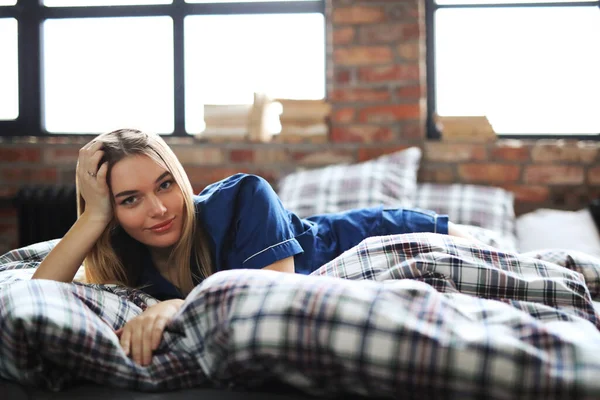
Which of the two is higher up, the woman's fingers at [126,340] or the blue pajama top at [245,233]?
the blue pajama top at [245,233]

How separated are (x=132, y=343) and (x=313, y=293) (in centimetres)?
34

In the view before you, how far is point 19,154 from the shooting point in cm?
313

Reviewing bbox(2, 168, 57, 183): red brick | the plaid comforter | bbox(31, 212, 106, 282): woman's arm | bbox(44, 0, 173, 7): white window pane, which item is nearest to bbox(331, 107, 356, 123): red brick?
bbox(44, 0, 173, 7): white window pane

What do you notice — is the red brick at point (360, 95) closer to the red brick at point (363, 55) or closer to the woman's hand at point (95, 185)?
the red brick at point (363, 55)

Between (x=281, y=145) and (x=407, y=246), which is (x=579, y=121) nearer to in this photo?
(x=281, y=145)

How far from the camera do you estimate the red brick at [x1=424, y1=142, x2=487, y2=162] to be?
9.46 ft

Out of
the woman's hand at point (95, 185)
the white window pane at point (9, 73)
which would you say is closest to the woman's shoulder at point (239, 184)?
the woman's hand at point (95, 185)

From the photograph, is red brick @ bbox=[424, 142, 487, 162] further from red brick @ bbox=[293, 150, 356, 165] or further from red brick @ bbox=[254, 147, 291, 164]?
red brick @ bbox=[254, 147, 291, 164]

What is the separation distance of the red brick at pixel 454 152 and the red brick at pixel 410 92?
23cm

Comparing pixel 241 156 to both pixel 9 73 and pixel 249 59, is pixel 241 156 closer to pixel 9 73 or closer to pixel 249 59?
pixel 249 59

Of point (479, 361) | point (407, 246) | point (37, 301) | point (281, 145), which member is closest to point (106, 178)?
point (37, 301)

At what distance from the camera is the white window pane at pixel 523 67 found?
3039 millimetres

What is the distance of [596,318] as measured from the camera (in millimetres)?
1063

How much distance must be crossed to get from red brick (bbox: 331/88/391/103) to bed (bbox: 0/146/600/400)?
5.75 ft
